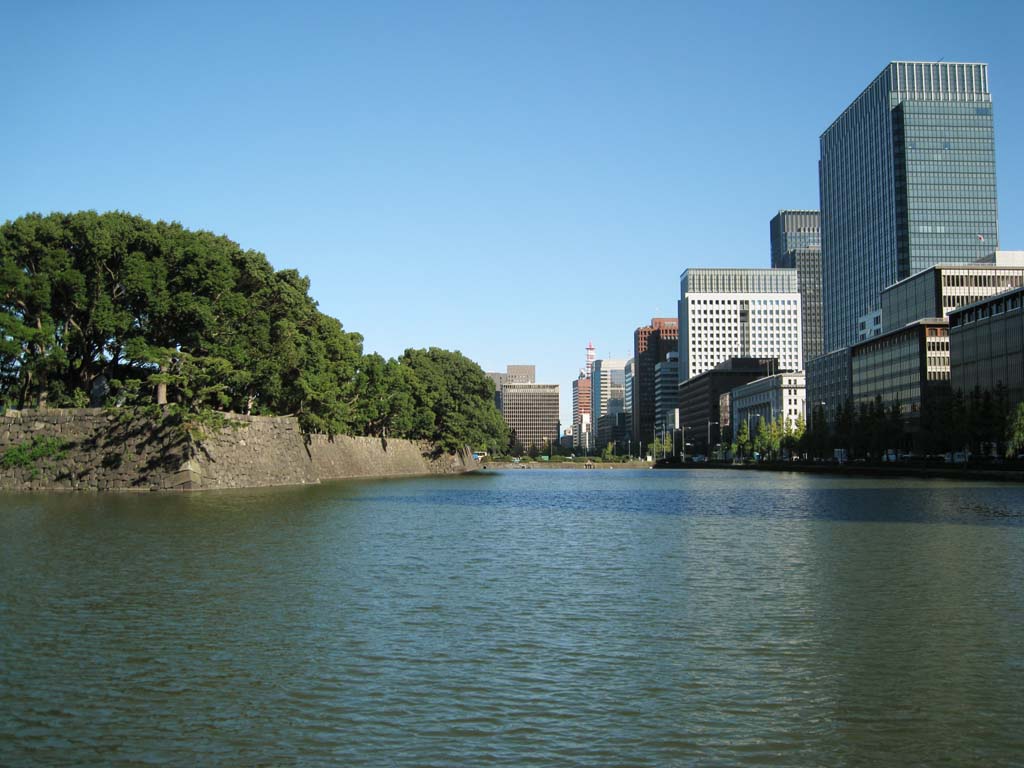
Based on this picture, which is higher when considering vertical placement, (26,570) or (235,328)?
(235,328)

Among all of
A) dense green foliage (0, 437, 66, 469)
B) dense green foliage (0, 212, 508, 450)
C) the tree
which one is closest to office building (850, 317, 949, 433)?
the tree

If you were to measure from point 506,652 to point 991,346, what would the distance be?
135 metres

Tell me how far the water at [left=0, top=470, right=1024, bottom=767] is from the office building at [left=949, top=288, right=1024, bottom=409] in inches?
4010

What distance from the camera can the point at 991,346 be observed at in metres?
134

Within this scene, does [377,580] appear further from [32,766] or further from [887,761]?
[887,761]

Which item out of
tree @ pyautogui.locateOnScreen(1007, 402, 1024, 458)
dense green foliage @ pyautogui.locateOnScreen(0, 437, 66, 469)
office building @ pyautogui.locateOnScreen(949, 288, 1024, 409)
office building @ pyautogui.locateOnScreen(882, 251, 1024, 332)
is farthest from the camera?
office building @ pyautogui.locateOnScreen(882, 251, 1024, 332)

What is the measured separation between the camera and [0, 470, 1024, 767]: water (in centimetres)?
1171

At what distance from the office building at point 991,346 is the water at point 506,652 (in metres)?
102

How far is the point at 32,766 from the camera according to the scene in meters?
10.8

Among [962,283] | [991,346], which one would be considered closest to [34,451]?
[991,346]

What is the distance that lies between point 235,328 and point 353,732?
62825mm

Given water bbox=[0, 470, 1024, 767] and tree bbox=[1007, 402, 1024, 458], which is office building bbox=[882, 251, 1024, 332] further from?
water bbox=[0, 470, 1024, 767]

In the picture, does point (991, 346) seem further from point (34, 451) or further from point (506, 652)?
point (506, 652)

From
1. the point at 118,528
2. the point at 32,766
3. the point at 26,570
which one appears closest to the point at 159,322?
the point at 118,528
